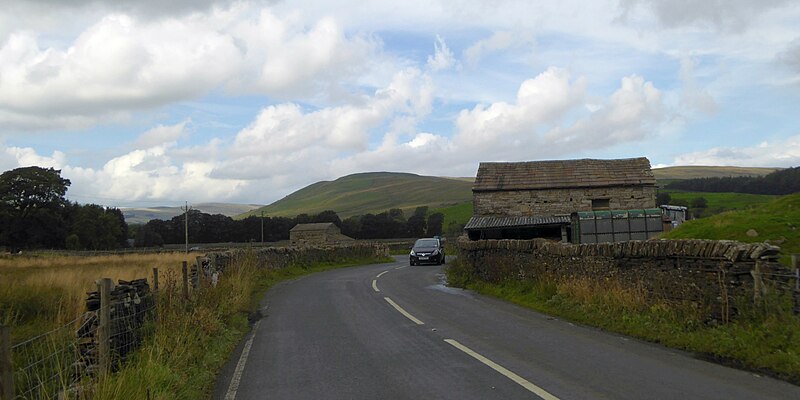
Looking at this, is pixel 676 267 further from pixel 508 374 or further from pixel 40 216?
pixel 40 216

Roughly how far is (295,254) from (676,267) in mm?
29090

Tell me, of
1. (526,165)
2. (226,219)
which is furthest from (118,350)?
(226,219)

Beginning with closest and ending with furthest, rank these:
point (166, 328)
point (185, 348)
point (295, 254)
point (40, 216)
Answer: point (185, 348), point (166, 328), point (295, 254), point (40, 216)

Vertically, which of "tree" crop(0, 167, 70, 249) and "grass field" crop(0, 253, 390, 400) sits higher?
"tree" crop(0, 167, 70, 249)

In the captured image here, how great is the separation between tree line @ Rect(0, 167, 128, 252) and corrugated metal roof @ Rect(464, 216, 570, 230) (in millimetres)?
50454

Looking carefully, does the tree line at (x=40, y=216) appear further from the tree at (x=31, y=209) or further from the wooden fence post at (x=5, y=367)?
the wooden fence post at (x=5, y=367)

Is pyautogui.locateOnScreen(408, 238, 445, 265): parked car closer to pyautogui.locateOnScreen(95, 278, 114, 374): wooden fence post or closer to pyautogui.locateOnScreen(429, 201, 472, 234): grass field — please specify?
pyautogui.locateOnScreen(95, 278, 114, 374): wooden fence post

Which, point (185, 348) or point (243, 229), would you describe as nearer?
point (185, 348)

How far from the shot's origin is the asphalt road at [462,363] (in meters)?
6.83

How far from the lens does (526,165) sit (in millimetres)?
46875

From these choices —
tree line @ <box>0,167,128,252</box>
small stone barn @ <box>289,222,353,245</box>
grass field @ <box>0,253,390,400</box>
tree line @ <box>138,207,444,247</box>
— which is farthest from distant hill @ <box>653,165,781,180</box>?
grass field @ <box>0,253,390,400</box>

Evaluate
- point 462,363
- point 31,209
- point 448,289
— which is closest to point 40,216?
point 31,209

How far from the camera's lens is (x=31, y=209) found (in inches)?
2712

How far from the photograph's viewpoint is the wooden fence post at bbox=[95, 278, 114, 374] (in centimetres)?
715
